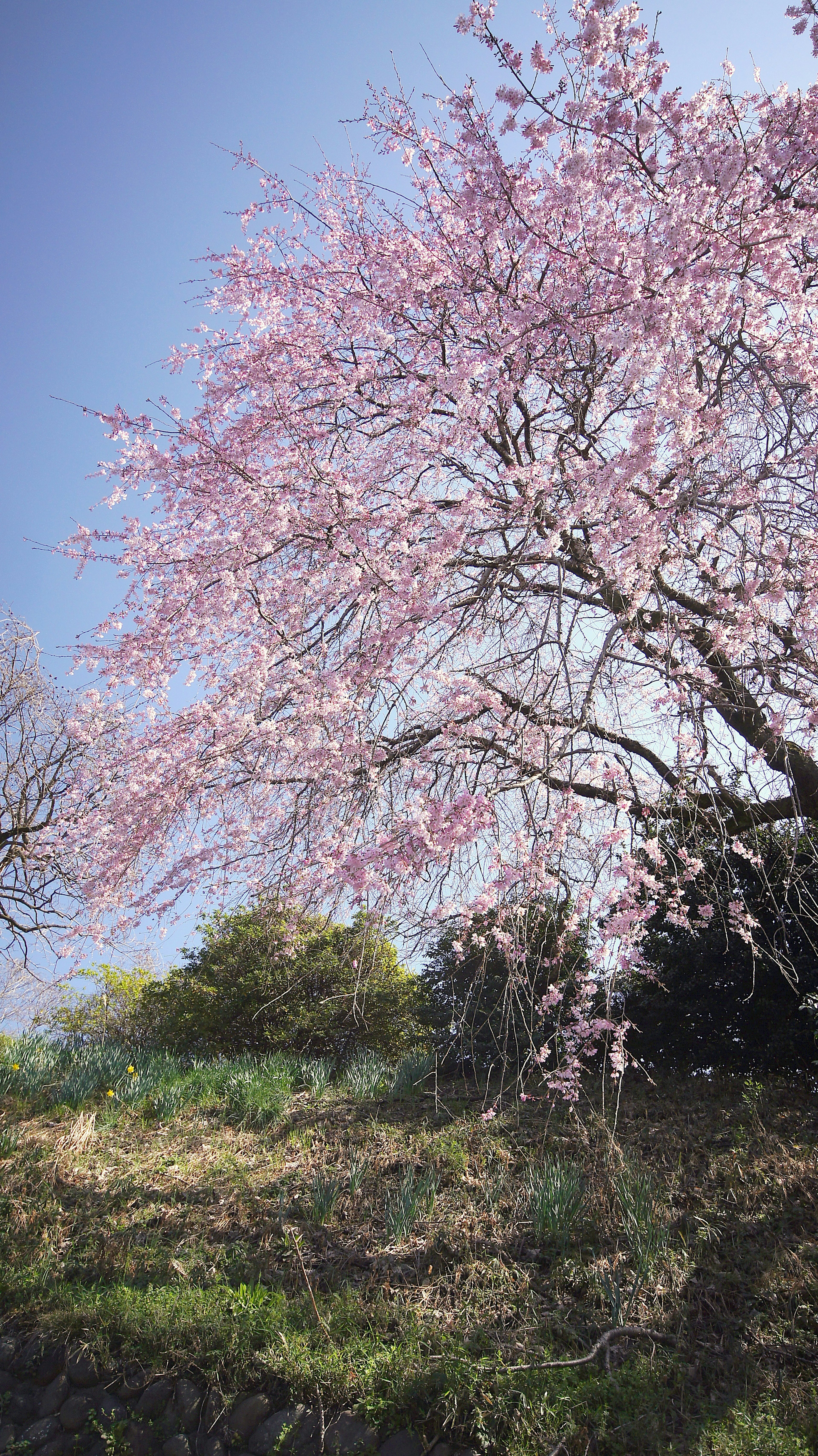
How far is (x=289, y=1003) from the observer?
7996mm

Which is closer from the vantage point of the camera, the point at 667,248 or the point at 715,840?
the point at 667,248

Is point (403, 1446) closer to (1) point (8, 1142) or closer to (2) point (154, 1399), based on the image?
(2) point (154, 1399)

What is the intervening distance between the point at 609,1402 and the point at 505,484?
4255mm

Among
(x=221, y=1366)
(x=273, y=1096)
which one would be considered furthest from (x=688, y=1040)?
(x=221, y=1366)

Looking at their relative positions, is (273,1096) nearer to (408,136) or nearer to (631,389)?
(631,389)

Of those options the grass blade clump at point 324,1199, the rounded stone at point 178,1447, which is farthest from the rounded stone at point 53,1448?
the grass blade clump at point 324,1199

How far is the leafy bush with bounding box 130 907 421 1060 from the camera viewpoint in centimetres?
787

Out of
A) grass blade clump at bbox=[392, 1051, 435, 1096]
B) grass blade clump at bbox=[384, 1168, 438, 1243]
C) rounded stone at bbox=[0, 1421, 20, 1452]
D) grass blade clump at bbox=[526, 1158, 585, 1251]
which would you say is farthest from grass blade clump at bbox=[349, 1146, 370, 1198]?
rounded stone at bbox=[0, 1421, 20, 1452]

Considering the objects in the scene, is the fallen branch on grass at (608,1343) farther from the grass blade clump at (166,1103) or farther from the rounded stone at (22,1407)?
the grass blade clump at (166,1103)

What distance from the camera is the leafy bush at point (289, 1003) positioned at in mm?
7867

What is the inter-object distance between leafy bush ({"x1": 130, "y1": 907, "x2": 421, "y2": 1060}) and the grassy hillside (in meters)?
1.59

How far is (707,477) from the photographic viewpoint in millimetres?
4078

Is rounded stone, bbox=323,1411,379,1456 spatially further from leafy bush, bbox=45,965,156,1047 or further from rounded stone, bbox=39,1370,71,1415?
leafy bush, bbox=45,965,156,1047

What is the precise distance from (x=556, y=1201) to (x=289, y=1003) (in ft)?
14.0
